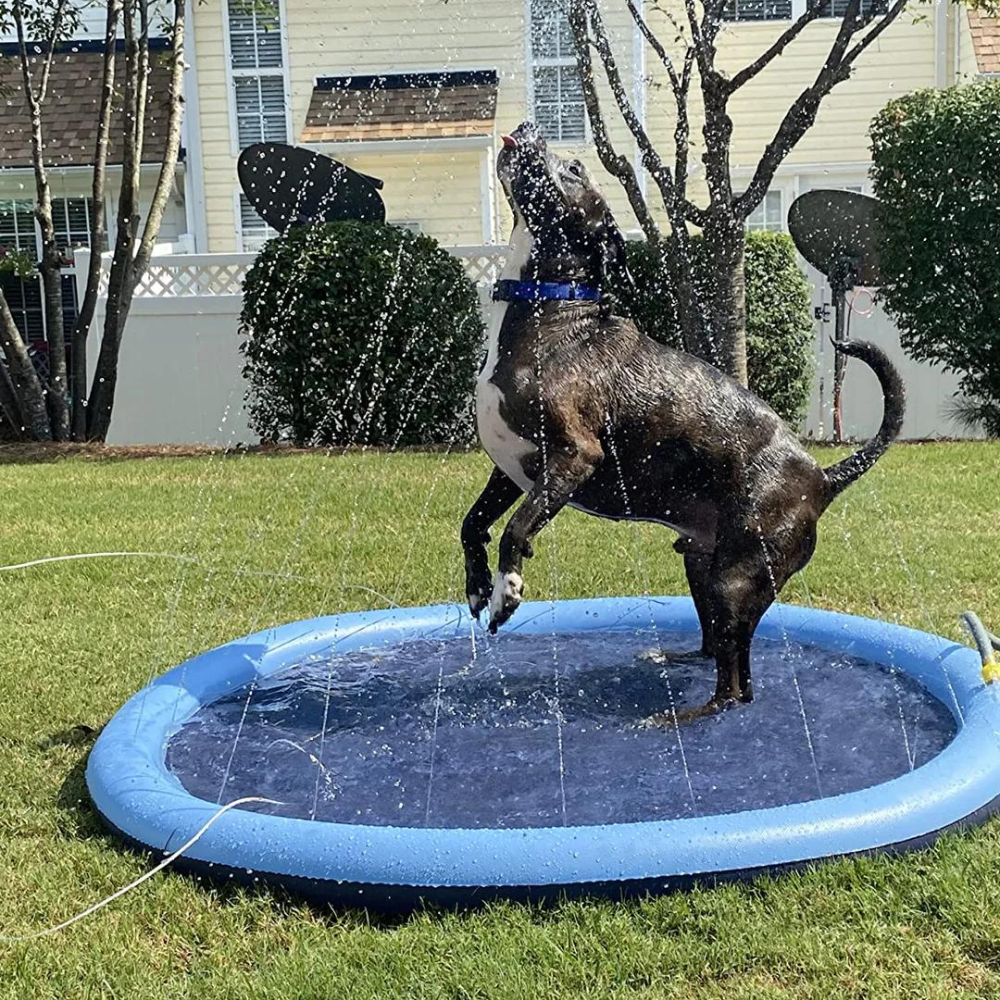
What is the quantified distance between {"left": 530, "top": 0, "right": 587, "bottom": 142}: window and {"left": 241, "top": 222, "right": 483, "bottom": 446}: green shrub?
240 inches

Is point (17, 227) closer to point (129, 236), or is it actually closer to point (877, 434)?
point (129, 236)

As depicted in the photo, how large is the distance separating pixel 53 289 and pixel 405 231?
3.60 metres

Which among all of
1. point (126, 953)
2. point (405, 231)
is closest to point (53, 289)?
point (405, 231)

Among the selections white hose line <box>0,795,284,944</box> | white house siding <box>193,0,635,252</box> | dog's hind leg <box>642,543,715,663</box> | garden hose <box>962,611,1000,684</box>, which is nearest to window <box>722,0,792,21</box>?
white house siding <box>193,0,635,252</box>

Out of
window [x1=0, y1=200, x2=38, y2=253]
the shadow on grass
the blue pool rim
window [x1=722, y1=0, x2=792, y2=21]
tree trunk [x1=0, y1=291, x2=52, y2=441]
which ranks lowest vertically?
the shadow on grass

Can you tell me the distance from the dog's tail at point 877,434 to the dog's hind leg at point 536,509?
0.83 meters

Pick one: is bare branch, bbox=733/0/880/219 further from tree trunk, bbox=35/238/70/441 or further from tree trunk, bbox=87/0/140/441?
tree trunk, bbox=35/238/70/441

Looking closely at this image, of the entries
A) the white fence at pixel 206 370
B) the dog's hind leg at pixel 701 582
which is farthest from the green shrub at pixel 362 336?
the dog's hind leg at pixel 701 582

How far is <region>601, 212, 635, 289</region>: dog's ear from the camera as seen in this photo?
153 inches

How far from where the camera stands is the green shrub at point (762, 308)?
446 inches

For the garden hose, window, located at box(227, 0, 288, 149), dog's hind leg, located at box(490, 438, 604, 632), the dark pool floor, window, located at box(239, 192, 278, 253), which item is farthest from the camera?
window, located at box(239, 192, 278, 253)

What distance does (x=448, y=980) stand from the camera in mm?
2707

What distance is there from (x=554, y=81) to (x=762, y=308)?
702 centimetres

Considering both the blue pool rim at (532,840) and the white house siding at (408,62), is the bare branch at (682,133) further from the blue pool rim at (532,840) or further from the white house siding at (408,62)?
the blue pool rim at (532,840)
